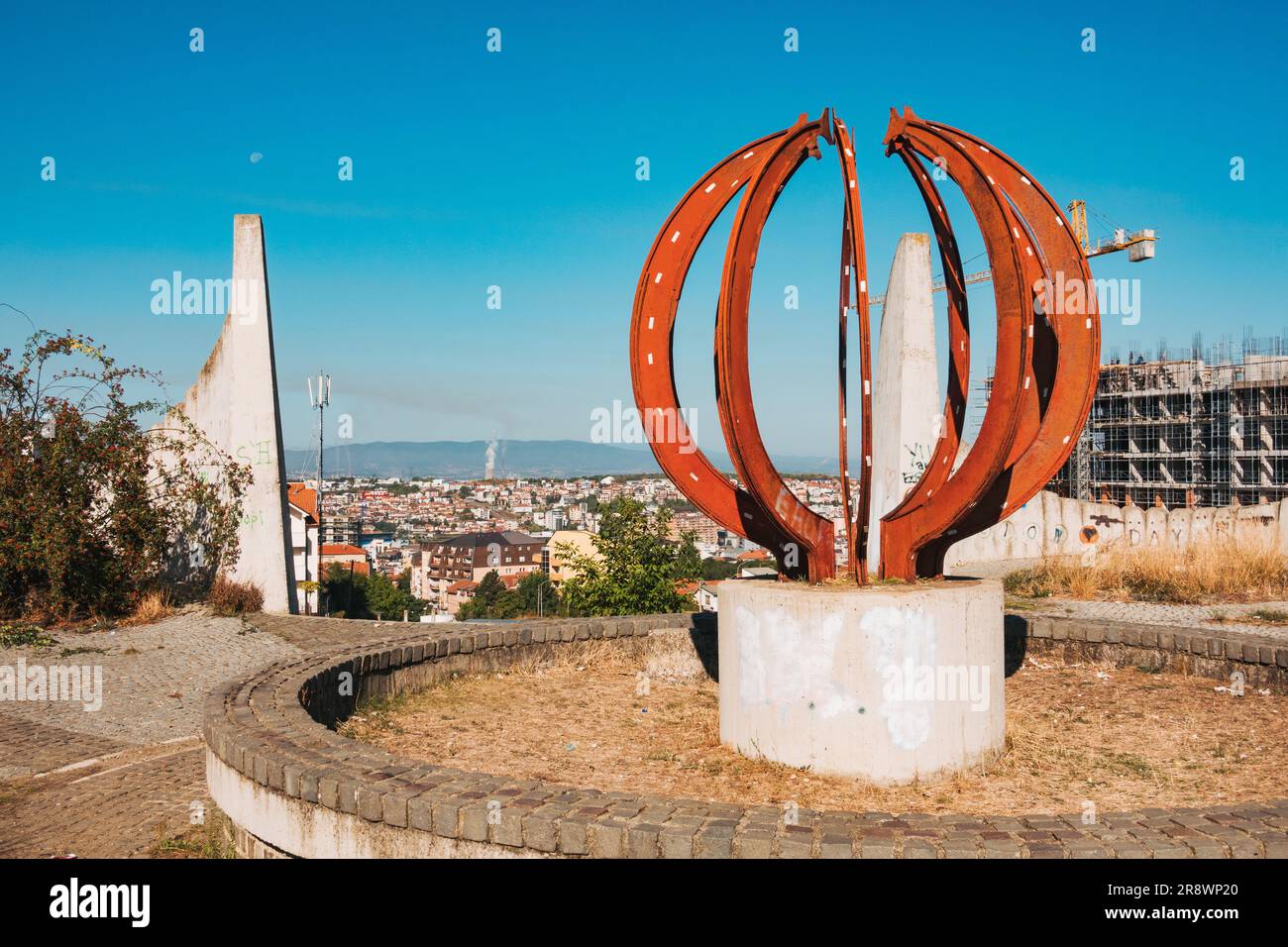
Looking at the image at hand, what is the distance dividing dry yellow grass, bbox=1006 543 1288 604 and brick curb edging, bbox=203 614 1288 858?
12348 mm

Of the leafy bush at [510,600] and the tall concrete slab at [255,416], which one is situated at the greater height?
the tall concrete slab at [255,416]

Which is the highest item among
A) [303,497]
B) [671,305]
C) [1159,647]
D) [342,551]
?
[671,305]

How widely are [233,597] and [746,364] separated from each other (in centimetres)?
1061

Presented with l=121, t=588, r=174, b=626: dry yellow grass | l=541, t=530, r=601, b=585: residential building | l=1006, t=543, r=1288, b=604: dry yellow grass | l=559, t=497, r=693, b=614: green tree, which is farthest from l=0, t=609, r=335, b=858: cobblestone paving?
l=1006, t=543, r=1288, b=604: dry yellow grass

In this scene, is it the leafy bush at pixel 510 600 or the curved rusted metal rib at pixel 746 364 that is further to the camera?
the leafy bush at pixel 510 600

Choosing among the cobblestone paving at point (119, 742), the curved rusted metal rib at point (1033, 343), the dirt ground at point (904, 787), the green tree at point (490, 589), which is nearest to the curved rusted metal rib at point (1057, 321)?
the curved rusted metal rib at point (1033, 343)

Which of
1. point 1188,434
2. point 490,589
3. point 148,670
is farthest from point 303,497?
point 1188,434

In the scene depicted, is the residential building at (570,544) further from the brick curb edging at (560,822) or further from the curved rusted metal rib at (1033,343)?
the brick curb edging at (560,822)

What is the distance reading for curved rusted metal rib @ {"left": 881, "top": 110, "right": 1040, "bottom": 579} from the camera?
6.82 metres

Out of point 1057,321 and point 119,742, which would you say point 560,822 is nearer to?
point 1057,321

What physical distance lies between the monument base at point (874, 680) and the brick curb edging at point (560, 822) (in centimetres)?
139

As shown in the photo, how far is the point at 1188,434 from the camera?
52.0m

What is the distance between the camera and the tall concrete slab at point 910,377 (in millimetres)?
20734
